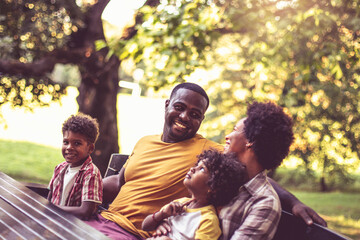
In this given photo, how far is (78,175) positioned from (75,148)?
→ 0.18 meters

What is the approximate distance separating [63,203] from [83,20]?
476cm

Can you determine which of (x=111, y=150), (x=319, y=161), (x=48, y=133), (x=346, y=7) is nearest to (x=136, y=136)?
(x=48, y=133)

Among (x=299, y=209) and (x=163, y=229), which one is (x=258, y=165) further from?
(x=163, y=229)

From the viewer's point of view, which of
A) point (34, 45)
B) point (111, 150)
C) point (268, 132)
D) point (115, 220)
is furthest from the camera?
point (111, 150)

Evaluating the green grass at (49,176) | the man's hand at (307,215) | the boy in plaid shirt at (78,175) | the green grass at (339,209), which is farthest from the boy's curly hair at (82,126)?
the green grass at (49,176)

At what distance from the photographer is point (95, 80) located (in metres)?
6.87

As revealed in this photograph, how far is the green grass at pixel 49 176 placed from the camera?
945cm

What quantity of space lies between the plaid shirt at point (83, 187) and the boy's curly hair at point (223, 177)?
0.85 m

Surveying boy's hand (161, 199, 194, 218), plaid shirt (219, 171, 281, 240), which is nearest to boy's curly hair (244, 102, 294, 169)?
plaid shirt (219, 171, 281, 240)

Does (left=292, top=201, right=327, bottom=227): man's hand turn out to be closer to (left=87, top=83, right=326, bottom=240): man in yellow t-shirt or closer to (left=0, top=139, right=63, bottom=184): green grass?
(left=87, top=83, right=326, bottom=240): man in yellow t-shirt

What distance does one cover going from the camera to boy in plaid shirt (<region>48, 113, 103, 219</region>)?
260 cm

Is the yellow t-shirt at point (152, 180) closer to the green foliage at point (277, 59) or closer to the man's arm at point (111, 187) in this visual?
the man's arm at point (111, 187)

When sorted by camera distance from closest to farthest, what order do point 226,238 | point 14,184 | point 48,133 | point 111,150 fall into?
point 226,238 < point 14,184 < point 111,150 < point 48,133

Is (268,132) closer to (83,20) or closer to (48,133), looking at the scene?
(83,20)
